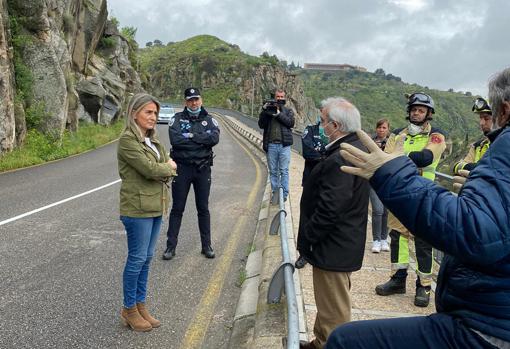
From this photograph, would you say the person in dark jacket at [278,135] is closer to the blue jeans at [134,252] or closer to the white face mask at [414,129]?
the white face mask at [414,129]

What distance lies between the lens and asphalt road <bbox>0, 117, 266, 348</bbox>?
3939mm

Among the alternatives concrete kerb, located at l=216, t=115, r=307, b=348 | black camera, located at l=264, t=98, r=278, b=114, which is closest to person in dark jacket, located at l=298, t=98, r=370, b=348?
concrete kerb, located at l=216, t=115, r=307, b=348

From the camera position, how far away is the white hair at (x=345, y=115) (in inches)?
122

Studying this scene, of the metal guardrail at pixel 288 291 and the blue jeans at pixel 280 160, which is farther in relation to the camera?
the blue jeans at pixel 280 160

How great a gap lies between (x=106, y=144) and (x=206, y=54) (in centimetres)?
7348

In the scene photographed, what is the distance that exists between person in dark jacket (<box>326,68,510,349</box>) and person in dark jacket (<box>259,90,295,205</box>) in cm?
627

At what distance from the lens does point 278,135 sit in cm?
843

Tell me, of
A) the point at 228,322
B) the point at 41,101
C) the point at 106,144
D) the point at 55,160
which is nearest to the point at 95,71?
the point at 106,144

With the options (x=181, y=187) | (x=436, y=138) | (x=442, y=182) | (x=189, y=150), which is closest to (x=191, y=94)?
(x=189, y=150)

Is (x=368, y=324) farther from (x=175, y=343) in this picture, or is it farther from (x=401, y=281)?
(x=401, y=281)

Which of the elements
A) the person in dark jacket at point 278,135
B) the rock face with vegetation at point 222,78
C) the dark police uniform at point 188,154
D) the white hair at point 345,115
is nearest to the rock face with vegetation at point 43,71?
the person in dark jacket at point 278,135

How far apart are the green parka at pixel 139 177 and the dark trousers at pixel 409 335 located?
2.50 meters

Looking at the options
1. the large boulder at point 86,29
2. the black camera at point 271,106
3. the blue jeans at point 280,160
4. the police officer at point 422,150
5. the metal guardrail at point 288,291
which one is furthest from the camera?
the large boulder at point 86,29

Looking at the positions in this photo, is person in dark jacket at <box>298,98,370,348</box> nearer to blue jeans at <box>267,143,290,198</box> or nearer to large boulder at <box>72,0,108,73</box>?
blue jeans at <box>267,143,290,198</box>
